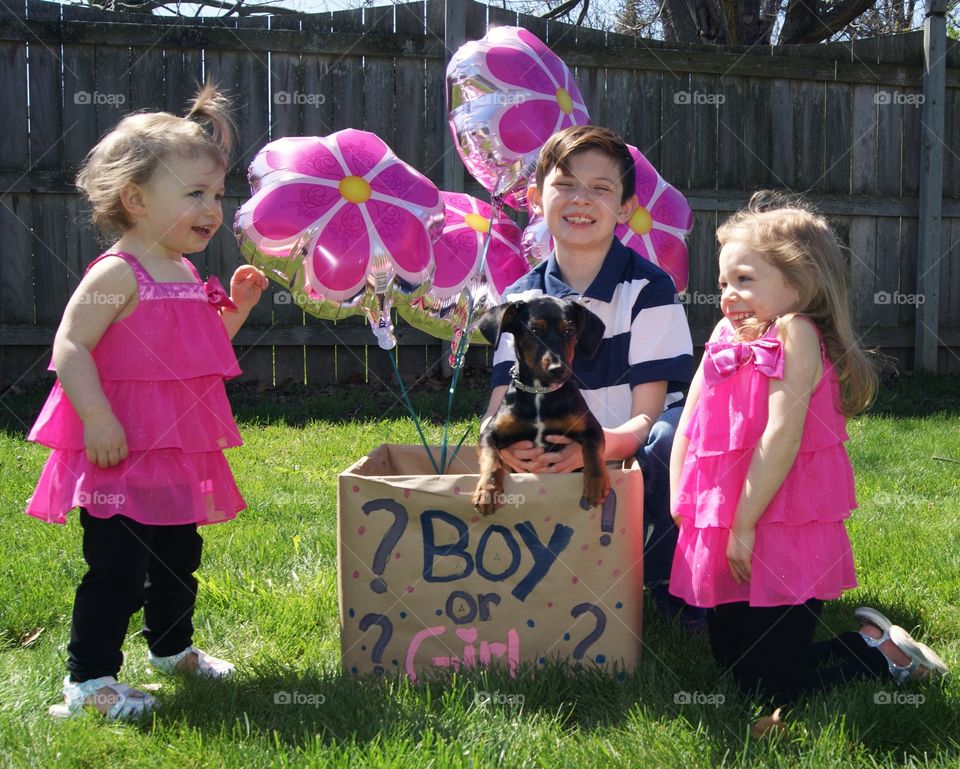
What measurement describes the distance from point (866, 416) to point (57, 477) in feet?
15.3

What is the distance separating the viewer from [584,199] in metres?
2.62

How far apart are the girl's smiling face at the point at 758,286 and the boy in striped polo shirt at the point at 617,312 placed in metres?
0.41

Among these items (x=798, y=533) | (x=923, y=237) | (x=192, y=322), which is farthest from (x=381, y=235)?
(x=923, y=237)

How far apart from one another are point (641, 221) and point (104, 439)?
6.10 feet

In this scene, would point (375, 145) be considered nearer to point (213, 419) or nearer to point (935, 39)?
point (213, 419)

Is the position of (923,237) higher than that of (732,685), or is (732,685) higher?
(923,237)

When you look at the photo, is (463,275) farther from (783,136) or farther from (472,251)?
(783,136)

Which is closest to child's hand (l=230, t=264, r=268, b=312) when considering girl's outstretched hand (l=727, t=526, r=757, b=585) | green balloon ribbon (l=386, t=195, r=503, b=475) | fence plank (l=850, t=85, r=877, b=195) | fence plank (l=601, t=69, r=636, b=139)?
green balloon ribbon (l=386, t=195, r=503, b=475)

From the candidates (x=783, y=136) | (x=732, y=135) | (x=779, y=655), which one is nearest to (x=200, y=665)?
(x=779, y=655)

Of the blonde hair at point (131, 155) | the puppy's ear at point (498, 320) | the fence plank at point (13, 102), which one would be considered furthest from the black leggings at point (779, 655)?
the fence plank at point (13, 102)

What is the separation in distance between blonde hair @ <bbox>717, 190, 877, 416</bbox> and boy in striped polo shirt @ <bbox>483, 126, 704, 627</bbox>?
461 mm

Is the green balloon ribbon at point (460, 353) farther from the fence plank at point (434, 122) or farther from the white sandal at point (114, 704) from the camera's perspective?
the fence plank at point (434, 122)

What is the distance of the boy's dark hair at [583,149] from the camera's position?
264cm

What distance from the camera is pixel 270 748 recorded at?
6.37ft
